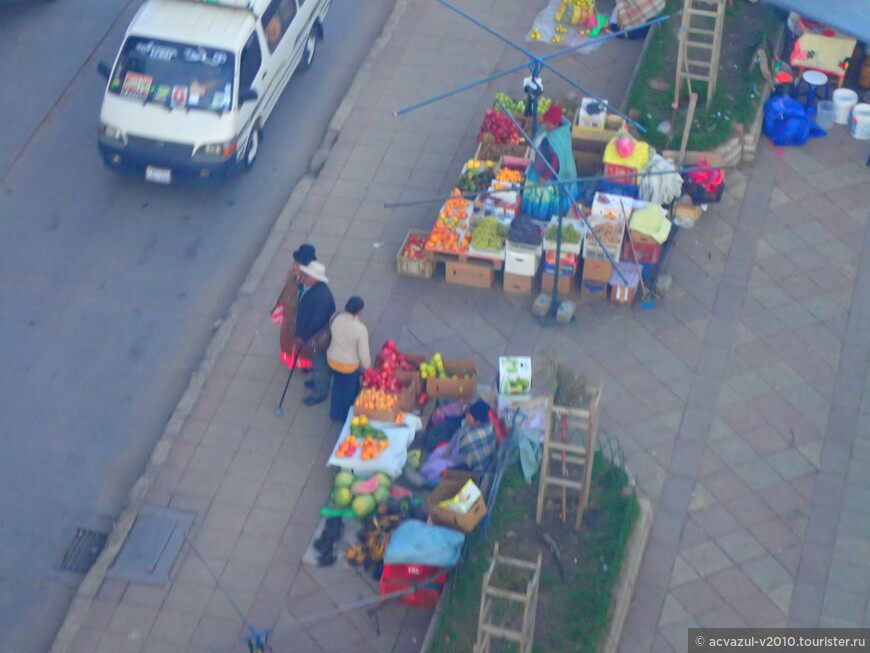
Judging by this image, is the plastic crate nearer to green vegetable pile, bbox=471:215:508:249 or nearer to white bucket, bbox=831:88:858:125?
green vegetable pile, bbox=471:215:508:249

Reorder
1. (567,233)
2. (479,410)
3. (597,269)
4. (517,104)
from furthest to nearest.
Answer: (517,104) → (597,269) → (567,233) → (479,410)

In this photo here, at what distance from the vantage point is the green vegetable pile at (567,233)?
41.1ft

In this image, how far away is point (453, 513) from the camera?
10.2m

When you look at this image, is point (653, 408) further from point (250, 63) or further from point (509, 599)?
point (250, 63)

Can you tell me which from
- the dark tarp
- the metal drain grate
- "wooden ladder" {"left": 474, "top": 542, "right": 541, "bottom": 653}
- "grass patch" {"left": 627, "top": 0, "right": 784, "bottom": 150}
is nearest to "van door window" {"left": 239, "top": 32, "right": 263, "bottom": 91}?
"grass patch" {"left": 627, "top": 0, "right": 784, "bottom": 150}

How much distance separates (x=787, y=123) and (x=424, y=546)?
27.1 feet

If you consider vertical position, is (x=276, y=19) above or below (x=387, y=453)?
above

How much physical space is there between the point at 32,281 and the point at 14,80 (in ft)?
14.3

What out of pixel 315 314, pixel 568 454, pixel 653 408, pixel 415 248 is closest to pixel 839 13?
pixel 653 408

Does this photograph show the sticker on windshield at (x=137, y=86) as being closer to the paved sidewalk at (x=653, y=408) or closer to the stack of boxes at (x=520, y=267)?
the paved sidewalk at (x=653, y=408)

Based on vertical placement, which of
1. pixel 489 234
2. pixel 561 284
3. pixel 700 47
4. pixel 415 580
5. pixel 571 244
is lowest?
pixel 415 580

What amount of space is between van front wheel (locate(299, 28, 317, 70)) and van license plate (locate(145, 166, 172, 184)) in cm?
325

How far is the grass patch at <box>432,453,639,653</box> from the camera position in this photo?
31.5 feet

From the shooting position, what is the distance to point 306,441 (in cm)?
1161
